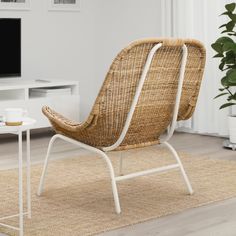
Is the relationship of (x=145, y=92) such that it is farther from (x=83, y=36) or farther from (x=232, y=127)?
(x=83, y=36)

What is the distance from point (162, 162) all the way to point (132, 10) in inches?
91.3

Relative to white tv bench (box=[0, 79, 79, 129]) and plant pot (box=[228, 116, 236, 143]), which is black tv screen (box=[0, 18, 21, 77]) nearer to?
white tv bench (box=[0, 79, 79, 129])

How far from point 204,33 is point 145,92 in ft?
8.53

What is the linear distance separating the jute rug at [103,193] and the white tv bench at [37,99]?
1.02 meters

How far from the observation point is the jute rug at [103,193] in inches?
125

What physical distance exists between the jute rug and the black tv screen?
1370mm

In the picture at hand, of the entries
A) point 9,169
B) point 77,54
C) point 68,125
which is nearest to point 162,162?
point 9,169

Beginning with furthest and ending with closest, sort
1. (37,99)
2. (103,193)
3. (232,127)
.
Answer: (37,99)
(232,127)
(103,193)

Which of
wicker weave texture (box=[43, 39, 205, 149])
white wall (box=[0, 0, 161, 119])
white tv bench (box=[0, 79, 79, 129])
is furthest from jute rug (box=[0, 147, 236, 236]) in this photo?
white wall (box=[0, 0, 161, 119])

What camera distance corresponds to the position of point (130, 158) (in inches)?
190

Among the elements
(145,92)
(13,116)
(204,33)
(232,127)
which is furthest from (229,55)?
(13,116)

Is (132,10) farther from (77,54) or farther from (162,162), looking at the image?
(162,162)

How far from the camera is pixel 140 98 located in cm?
340

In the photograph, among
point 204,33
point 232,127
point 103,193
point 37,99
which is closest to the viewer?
point 103,193
